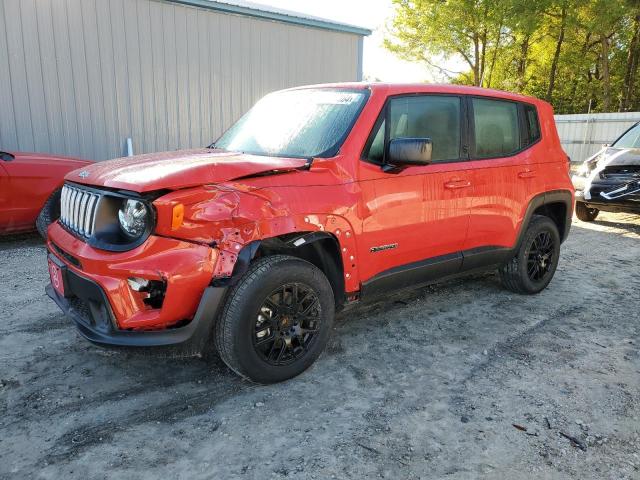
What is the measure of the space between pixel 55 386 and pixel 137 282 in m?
0.96

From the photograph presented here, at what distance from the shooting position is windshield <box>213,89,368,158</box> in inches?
129

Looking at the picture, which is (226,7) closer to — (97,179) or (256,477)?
(97,179)

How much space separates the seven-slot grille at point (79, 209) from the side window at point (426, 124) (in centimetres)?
164

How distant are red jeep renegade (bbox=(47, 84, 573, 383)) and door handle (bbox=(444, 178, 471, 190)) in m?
0.01

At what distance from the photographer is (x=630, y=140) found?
8398 millimetres

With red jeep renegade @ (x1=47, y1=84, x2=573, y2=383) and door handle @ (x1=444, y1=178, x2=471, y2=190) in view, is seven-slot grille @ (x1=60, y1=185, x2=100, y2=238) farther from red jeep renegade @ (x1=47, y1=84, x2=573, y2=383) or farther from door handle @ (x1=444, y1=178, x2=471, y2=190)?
door handle @ (x1=444, y1=178, x2=471, y2=190)

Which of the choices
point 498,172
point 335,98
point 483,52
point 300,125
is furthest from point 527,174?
point 483,52

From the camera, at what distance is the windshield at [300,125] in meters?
3.27

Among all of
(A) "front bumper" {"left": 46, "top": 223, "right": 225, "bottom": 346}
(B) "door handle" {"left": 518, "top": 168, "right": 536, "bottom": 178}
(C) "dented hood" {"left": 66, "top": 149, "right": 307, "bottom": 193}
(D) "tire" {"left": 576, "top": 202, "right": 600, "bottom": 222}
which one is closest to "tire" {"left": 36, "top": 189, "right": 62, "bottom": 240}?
(C) "dented hood" {"left": 66, "top": 149, "right": 307, "bottom": 193}

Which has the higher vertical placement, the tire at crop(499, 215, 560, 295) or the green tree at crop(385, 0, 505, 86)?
the green tree at crop(385, 0, 505, 86)

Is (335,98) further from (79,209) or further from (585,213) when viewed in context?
(585,213)

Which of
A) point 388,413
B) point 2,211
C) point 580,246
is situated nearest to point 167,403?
point 388,413

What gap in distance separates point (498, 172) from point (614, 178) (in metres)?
4.73

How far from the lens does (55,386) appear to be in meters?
2.93
